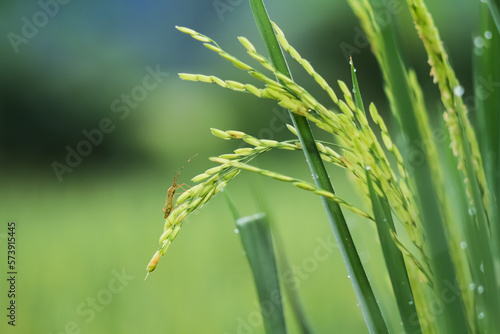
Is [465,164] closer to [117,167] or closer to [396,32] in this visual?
[396,32]

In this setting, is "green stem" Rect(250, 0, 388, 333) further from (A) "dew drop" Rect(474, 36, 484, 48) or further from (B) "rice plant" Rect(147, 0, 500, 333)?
(A) "dew drop" Rect(474, 36, 484, 48)

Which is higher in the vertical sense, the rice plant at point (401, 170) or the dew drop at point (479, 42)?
the dew drop at point (479, 42)

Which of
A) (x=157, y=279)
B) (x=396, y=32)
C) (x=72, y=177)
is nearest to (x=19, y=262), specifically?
(x=157, y=279)

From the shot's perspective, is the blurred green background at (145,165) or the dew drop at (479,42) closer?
the dew drop at (479,42)

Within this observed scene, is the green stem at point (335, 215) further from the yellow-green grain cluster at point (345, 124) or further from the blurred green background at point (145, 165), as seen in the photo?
the blurred green background at point (145, 165)

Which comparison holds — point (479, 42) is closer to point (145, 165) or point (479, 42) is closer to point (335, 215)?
point (335, 215)

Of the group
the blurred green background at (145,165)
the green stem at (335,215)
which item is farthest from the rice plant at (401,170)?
the blurred green background at (145,165)

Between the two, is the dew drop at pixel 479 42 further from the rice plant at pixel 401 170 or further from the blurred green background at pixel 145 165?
the blurred green background at pixel 145 165
